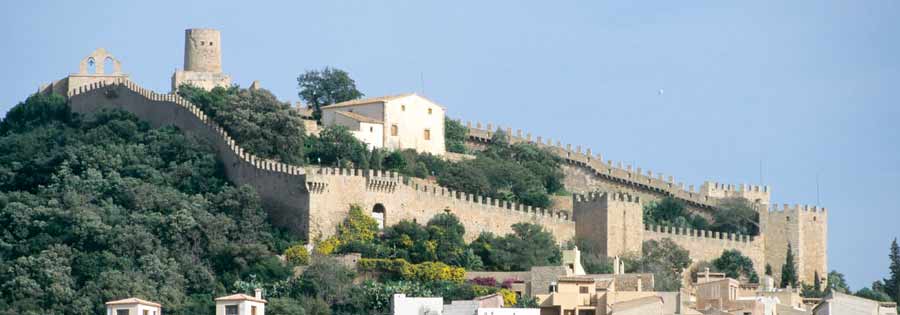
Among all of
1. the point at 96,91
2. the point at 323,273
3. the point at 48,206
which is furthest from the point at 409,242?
the point at 96,91

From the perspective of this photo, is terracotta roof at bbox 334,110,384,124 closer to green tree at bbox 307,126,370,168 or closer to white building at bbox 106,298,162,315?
green tree at bbox 307,126,370,168

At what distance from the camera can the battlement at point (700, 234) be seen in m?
72.2

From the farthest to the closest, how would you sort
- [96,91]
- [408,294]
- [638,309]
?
[96,91]
[408,294]
[638,309]

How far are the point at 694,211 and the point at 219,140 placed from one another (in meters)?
16.4

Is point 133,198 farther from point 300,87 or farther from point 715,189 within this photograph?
point 715,189

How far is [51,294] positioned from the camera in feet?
199

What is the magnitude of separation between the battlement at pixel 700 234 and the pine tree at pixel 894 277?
494 centimetres

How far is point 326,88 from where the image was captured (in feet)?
260

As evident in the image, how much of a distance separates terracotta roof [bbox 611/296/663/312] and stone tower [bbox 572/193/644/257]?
1468 centimetres

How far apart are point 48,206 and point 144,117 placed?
7647 mm

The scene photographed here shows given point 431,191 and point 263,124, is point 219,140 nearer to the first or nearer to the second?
point 263,124

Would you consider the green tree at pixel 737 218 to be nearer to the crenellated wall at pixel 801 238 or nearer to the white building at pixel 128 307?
the crenellated wall at pixel 801 238

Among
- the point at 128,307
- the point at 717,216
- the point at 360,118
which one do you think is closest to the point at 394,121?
the point at 360,118

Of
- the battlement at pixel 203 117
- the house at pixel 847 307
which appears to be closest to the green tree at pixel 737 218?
the battlement at pixel 203 117
